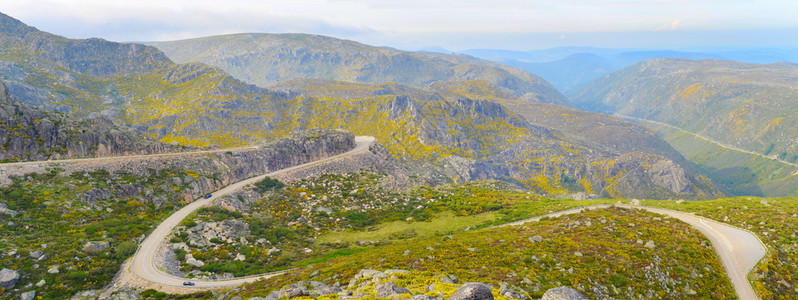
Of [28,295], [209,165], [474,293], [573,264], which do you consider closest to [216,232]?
[28,295]

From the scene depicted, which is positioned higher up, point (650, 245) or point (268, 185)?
point (650, 245)

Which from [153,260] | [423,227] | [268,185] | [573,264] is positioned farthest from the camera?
[268,185]

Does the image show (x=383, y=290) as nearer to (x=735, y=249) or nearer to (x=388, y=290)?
(x=388, y=290)

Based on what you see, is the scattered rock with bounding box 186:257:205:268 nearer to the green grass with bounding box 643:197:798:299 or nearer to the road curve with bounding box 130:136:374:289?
the road curve with bounding box 130:136:374:289

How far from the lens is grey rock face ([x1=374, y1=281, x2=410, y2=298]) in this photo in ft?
95.7

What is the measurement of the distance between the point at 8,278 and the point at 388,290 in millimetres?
49188

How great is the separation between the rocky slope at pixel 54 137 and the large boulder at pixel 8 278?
5379 cm

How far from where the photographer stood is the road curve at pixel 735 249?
153ft

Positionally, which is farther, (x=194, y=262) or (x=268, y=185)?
(x=268, y=185)

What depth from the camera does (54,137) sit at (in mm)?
90438

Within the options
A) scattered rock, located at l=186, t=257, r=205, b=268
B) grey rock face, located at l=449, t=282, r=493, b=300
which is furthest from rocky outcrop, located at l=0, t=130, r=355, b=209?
grey rock face, located at l=449, t=282, r=493, b=300

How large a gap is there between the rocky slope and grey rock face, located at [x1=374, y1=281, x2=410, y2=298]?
326ft

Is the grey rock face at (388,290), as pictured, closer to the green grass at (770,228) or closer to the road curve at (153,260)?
the road curve at (153,260)

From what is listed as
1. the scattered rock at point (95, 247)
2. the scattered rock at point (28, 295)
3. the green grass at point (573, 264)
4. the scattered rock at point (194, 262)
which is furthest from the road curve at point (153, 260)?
the scattered rock at point (28, 295)
